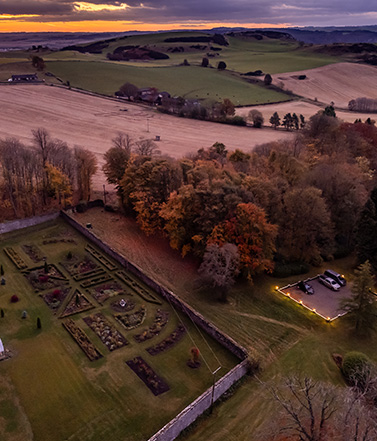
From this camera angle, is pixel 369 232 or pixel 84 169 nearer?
pixel 369 232

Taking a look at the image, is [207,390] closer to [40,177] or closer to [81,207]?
[81,207]

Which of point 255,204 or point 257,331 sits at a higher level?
point 255,204

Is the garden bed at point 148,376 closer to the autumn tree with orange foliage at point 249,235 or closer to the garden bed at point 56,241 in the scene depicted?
the autumn tree with orange foliage at point 249,235

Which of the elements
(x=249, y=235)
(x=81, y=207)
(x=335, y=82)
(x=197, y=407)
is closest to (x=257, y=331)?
(x=249, y=235)

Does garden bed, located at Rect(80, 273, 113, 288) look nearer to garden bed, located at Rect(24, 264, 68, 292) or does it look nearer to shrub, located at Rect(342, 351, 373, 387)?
garden bed, located at Rect(24, 264, 68, 292)

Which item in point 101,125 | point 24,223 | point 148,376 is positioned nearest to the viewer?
point 148,376
